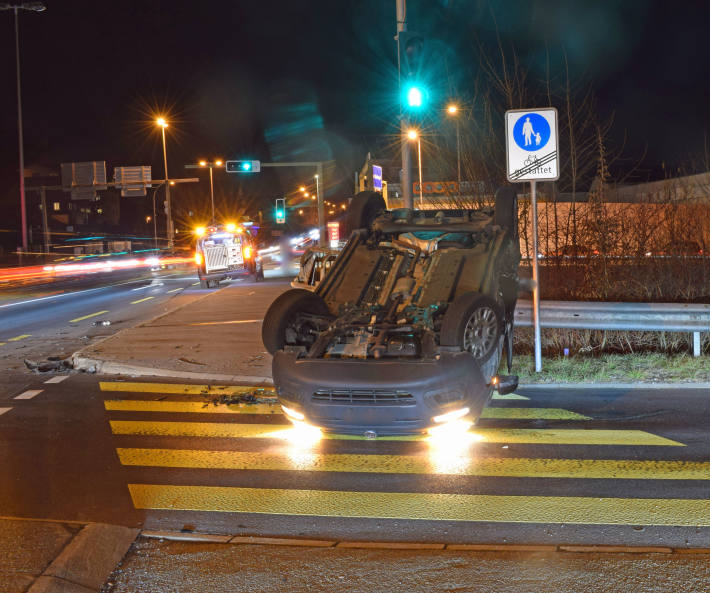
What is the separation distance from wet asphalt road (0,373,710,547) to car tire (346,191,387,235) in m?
2.32

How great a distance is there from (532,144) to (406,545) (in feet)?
20.8

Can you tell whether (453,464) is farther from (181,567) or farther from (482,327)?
(181,567)

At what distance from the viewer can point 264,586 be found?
381cm

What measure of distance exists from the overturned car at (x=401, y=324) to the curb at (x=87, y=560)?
177cm

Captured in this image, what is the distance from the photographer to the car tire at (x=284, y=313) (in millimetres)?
6676

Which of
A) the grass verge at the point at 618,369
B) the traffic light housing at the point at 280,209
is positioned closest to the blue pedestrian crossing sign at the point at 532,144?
the grass verge at the point at 618,369

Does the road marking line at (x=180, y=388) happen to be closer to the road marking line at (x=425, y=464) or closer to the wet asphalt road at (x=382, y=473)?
the wet asphalt road at (x=382, y=473)

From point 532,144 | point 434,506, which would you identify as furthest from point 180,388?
point 532,144

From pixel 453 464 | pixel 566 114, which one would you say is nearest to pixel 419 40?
pixel 566 114

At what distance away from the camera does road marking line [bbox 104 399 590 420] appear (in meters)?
7.29

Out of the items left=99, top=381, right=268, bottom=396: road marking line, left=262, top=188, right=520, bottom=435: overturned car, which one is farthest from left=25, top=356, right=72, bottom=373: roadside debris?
left=262, top=188, right=520, bottom=435: overturned car

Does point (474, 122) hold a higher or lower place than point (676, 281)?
higher

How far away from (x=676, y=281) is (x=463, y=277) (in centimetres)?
674

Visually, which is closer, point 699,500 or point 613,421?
point 699,500
